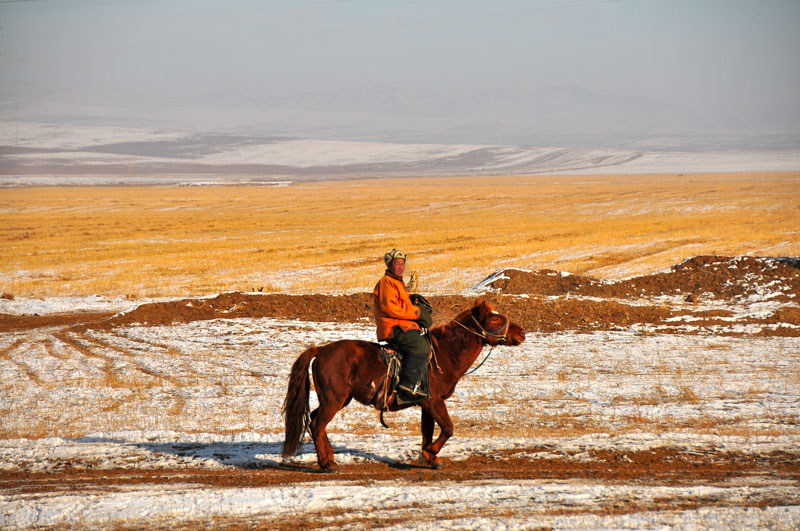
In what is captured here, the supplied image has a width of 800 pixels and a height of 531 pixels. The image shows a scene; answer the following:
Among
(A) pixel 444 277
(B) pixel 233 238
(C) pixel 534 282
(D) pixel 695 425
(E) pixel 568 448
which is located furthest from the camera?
(B) pixel 233 238

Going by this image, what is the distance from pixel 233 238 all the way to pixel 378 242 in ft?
31.2

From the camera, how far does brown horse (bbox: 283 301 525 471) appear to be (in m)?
9.07

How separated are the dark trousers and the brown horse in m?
0.27

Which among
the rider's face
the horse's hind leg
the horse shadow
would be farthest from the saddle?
the horse shadow

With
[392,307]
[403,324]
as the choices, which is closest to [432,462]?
[403,324]

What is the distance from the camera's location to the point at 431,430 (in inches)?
373

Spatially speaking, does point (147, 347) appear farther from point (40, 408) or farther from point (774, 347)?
point (774, 347)

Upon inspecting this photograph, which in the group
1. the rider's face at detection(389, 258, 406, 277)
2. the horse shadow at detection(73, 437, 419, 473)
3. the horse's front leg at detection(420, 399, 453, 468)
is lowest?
the horse shadow at detection(73, 437, 419, 473)

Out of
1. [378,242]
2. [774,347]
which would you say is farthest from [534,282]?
[378,242]

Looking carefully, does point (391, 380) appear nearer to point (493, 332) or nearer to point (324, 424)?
point (324, 424)

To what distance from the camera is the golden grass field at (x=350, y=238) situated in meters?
32.0

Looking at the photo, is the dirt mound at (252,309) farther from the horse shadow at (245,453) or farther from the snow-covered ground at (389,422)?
the horse shadow at (245,453)

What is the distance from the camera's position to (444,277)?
3119 cm

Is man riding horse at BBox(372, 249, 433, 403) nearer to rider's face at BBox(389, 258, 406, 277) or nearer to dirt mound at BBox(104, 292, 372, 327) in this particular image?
rider's face at BBox(389, 258, 406, 277)
